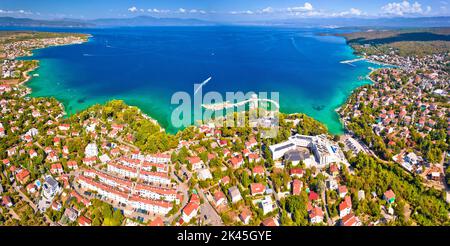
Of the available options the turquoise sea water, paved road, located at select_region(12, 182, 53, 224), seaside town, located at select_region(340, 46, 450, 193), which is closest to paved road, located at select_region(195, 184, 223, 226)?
paved road, located at select_region(12, 182, 53, 224)

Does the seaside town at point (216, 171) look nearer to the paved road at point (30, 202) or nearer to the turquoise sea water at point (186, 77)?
the paved road at point (30, 202)

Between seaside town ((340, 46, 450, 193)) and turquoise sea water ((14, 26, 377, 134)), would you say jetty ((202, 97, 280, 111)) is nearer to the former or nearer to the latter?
turquoise sea water ((14, 26, 377, 134))

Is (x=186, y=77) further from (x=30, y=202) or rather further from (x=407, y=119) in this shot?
(x=30, y=202)


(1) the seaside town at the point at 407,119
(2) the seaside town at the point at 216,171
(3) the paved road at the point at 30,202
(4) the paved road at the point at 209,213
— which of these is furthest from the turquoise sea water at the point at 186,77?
(3) the paved road at the point at 30,202

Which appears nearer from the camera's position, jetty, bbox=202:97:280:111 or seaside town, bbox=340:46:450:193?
seaside town, bbox=340:46:450:193

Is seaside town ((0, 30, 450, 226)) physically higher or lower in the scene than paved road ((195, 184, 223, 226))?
higher

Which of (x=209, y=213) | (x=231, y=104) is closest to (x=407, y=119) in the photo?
(x=231, y=104)

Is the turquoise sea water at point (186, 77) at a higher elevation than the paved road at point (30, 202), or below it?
higher

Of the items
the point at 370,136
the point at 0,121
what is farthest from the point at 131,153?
the point at 370,136
